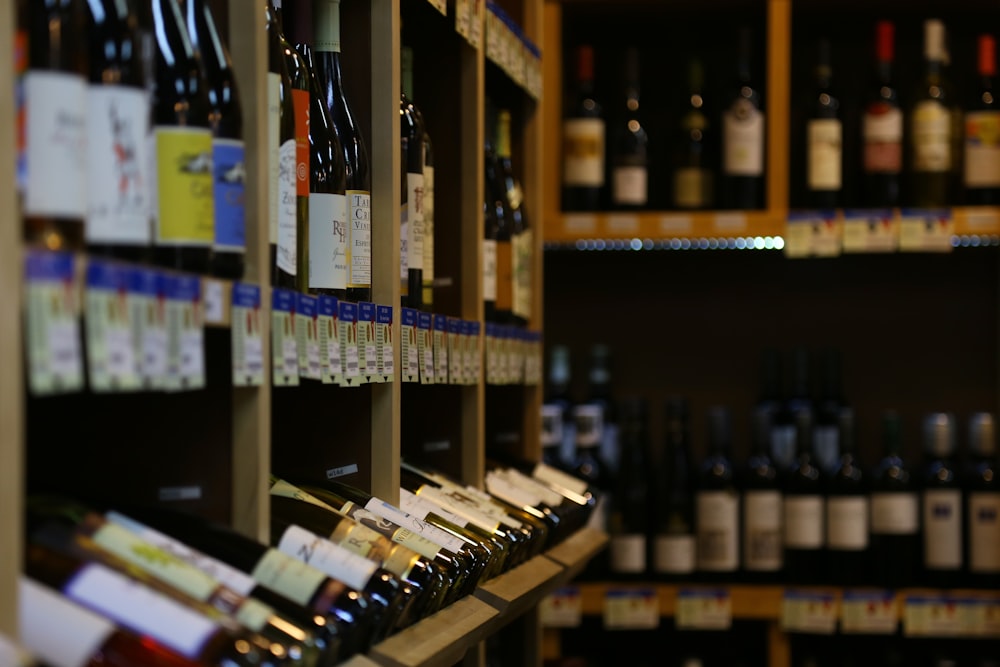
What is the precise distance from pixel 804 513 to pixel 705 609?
334 mm

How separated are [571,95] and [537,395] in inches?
46.0

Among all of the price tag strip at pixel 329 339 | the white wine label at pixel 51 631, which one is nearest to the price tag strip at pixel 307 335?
the price tag strip at pixel 329 339

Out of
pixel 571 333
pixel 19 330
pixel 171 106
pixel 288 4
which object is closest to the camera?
pixel 19 330

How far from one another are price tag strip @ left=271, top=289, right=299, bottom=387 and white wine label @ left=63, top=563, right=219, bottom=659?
1.10 feet

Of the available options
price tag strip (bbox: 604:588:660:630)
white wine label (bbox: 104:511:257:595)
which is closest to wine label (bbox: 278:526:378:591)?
white wine label (bbox: 104:511:257:595)

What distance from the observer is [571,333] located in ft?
12.7

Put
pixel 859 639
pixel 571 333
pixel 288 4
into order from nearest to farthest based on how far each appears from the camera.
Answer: pixel 288 4
pixel 859 639
pixel 571 333

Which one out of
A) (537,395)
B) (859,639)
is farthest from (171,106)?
(859,639)

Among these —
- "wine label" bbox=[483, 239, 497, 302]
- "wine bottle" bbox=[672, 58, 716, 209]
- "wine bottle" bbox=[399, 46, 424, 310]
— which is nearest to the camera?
"wine bottle" bbox=[399, 46, 424, 310]

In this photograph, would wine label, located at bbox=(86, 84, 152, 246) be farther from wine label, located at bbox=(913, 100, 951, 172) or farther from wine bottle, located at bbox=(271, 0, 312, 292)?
wine label, located at bbox=(913, 100, 951, 172)

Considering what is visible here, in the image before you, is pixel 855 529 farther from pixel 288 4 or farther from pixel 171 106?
pixel 171 106

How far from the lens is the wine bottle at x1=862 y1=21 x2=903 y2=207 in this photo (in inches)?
132

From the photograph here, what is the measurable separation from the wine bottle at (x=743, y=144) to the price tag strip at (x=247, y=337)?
228cm

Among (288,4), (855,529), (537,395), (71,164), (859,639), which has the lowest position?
(859,639)
